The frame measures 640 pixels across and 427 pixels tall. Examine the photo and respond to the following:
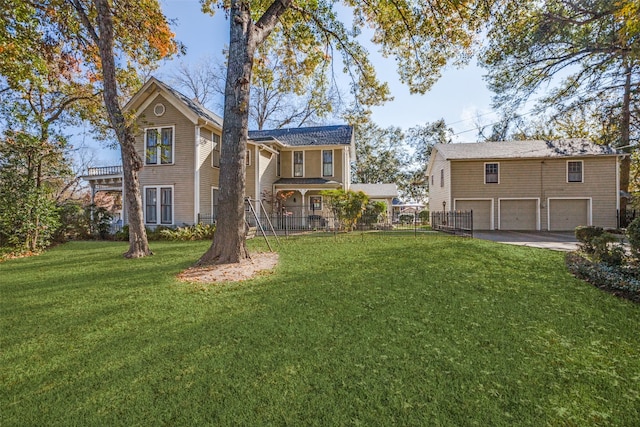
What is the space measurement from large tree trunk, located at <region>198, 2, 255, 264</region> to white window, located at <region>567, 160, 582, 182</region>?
19123mm

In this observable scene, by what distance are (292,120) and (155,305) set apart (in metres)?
26.0

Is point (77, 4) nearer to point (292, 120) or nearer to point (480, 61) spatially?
point (480, 61)

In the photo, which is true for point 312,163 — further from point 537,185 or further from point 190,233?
point 537,185

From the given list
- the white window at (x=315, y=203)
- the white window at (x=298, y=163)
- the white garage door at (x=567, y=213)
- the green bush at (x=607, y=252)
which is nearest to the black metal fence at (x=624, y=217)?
the white garage door at (x=567, y=213)

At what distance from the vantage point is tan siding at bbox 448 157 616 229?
16484mm

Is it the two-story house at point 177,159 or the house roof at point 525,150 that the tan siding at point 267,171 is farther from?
the house roof at point 525,150

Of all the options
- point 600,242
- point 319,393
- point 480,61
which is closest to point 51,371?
point 319,393

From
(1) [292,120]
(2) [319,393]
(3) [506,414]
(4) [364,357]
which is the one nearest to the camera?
(3) [506,414]

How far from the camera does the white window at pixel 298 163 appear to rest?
62.4 feet

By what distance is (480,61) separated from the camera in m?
10.6

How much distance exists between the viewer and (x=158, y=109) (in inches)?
543

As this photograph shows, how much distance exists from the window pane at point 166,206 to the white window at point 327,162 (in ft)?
30.0

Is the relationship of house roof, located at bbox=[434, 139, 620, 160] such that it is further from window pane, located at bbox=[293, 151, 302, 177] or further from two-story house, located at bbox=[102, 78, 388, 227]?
two-story house, located at bbox=[102, 78, 388, 227]

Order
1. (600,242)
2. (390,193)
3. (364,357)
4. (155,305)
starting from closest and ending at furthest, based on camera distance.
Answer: (364,357)
(155,305)
(600,242)
(390,193)
